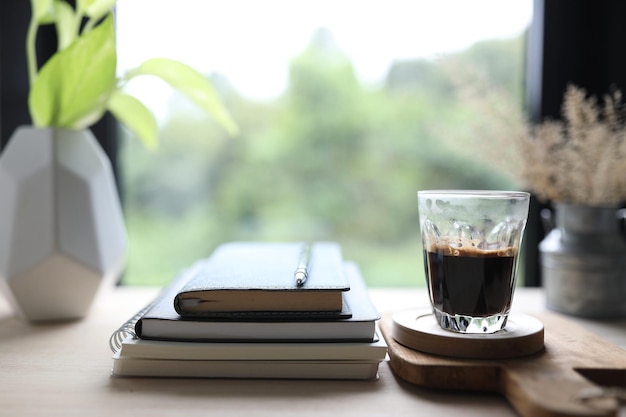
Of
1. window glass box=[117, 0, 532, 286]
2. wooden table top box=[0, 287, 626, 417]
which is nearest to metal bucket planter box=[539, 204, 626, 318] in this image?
wooden table top box=[0, 287, 626, 417]

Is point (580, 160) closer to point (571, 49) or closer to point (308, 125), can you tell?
point (571, 49)

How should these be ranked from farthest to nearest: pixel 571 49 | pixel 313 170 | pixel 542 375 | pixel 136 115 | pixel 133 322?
pixel 313 170
pixel 571 49
pixel 136 115
pixel 133 322
pixel 542 375

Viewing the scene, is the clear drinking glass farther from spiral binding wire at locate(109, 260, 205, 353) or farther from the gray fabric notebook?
spiral binding wire at locate(109, 260, 205, 353)

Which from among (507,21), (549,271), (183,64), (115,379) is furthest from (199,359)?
(507,21)

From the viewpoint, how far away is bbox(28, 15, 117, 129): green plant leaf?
73 centimetres

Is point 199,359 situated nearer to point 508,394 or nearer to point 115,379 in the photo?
point 115,379

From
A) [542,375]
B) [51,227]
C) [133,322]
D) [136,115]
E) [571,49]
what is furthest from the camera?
[571,49]

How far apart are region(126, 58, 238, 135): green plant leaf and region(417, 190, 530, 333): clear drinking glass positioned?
1.26 ft

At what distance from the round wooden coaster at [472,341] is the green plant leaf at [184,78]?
0.42m

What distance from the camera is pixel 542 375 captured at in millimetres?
518

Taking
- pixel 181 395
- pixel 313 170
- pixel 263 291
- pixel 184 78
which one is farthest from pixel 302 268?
pixel 313 170

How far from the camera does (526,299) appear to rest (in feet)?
3.14

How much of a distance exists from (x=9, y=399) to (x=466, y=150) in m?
0.72

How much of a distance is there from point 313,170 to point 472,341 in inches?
35.1
